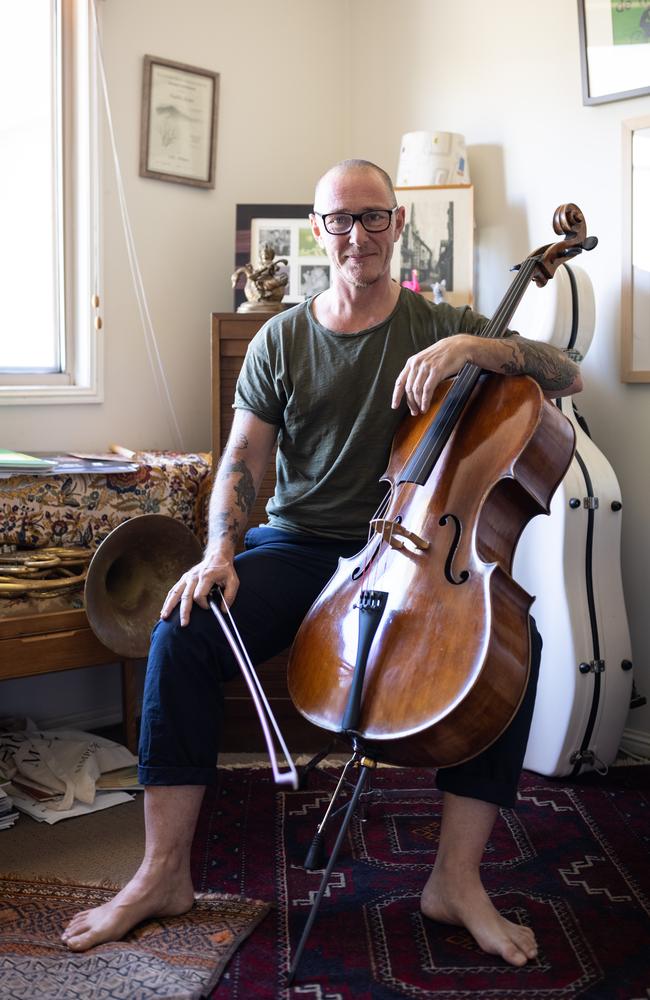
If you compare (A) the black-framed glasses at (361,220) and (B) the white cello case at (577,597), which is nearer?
(A) the black-framed glasses at (361,220)

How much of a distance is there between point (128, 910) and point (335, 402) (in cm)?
98

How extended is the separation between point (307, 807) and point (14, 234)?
67.6 inches

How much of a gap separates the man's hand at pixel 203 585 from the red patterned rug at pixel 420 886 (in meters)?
0.56

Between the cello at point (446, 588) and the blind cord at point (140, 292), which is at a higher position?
the blind cord at point (140, 292)

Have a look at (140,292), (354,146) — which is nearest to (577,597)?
(140,292)

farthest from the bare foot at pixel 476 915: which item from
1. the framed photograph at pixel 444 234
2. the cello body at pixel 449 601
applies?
the framed photograph at pixel 444 234

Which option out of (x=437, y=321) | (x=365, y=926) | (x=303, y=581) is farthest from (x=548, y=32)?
(x=365, y=926)

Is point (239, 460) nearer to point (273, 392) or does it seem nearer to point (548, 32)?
point (273, 392)

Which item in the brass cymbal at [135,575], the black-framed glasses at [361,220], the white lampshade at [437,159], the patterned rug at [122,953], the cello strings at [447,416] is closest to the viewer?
the patterned rug at [122,953]

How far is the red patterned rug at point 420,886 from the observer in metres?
1.60

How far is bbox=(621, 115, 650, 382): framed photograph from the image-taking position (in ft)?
8.29

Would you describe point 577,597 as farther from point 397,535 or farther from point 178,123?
point 178,123

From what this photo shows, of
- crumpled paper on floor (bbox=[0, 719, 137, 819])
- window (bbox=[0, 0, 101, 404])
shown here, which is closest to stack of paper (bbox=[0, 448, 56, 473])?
window (bbox=[0, 0, 101, 404])

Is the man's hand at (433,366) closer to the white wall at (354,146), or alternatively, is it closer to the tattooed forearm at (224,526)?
the tattooed forearm at (224,526)
